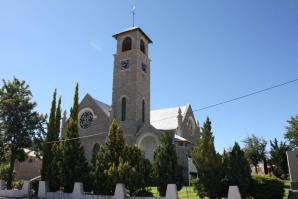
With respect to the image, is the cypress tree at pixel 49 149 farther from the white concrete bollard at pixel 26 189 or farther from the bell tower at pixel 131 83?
the bell tower at pixel 131 83

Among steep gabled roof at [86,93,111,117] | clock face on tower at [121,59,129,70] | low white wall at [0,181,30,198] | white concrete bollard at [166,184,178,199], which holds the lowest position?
low white wall at [0,181,30,198]

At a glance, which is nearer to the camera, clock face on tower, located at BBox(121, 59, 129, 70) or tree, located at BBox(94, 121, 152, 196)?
tree, located at BBox(94, 121, 152, 196)

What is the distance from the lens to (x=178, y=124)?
42.0 metres

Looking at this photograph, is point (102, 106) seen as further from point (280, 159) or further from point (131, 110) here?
point (280, 159)

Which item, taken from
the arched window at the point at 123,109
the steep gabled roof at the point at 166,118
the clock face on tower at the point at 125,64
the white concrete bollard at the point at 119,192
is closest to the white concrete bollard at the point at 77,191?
the white concrete bollard at the point at 119,192

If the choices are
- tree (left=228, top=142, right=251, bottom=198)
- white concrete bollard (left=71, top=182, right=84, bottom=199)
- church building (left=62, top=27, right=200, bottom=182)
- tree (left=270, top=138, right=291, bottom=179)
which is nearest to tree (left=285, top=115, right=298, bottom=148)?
tree (left=270, top=138, right=291, bottom=179)

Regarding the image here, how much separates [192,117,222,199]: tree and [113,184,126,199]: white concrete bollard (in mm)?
5323

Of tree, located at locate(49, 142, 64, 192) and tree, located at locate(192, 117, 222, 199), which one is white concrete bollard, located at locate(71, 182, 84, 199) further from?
Answer: tree, located at locate(192, 117, 222, 199)

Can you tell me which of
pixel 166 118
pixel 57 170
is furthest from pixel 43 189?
pixel 166 118

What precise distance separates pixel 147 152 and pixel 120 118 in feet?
17.9

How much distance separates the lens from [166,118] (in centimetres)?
4572

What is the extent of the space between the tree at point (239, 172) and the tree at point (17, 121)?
2244 cm

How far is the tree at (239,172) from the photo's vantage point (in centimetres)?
2025

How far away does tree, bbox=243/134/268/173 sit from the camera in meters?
51.2
